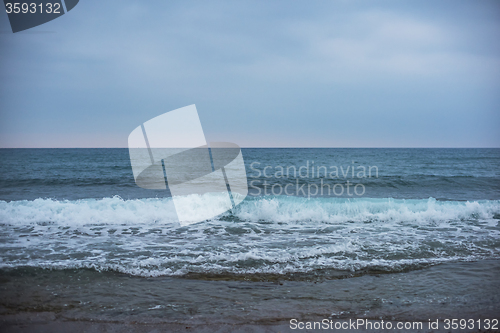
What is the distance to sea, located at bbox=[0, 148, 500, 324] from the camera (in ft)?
11.7

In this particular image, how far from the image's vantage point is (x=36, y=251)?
19.2 feet

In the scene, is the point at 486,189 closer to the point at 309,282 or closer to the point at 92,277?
the point at 309,282

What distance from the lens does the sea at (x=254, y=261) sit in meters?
3.58

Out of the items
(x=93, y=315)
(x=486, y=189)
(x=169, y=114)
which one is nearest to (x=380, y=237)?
(x=169, y=114)
